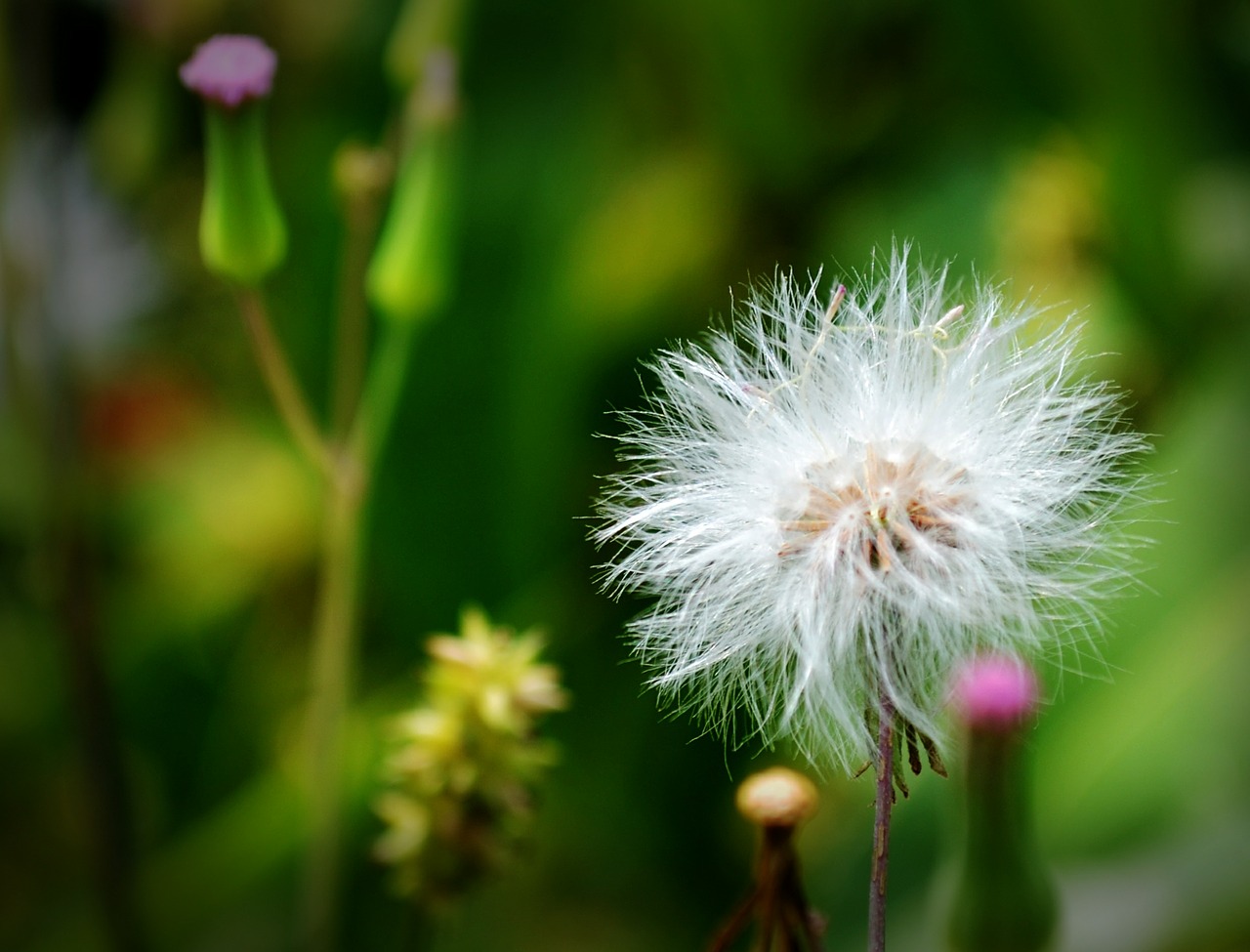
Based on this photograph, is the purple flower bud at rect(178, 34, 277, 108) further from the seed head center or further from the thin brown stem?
the seed head center

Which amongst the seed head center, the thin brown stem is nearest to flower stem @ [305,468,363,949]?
the thin brown stem

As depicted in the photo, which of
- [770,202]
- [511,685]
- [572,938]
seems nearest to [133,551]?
[572,938]

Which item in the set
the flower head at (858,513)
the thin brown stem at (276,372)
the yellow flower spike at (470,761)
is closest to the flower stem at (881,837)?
the flower head at (858,513)

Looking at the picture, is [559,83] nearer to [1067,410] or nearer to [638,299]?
[638,299]

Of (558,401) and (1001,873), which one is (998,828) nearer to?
(1001,873)

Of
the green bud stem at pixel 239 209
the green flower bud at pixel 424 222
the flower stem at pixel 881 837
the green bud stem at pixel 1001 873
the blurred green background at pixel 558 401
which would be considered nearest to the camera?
the flower stem at pixel 881 837

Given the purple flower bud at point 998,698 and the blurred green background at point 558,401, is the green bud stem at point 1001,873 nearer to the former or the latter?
the purple flower bud at point 998,698

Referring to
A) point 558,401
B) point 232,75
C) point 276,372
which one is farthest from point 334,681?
point 558,401
